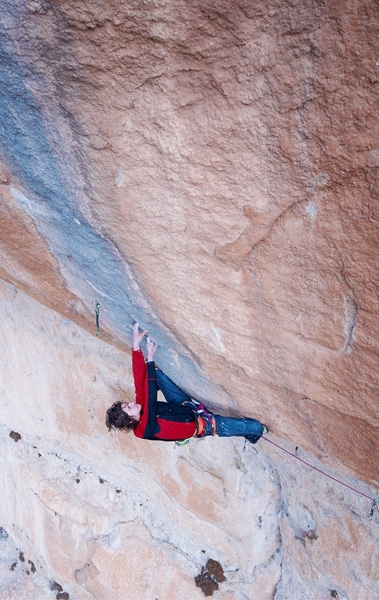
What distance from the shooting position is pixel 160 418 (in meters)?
2.52

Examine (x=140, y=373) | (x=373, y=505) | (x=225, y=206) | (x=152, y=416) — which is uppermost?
(x=225, y=206)

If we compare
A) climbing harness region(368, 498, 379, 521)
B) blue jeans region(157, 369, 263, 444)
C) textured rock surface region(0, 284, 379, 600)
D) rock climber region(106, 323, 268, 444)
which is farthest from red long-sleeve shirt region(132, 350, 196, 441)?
climbing harness region(368, 498, 379, 521)

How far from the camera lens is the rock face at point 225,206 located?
1.06 meters

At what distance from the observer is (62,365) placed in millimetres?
3551

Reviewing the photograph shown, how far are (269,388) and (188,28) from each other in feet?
4.91

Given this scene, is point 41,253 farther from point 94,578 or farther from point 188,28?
point 94,578

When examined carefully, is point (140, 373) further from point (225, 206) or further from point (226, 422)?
point (225, 206)

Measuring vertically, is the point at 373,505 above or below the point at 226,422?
below

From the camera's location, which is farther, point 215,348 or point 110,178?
point 215,348

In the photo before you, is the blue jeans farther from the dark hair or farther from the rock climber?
the dark hair

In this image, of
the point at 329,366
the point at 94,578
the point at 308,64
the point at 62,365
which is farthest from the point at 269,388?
the point at 94,578

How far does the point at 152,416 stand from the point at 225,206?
1.46 meters

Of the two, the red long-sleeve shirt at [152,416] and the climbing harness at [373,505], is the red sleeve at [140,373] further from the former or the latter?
the climbing harness at [373,505]

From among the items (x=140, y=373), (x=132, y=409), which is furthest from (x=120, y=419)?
(x=140, y=373)
